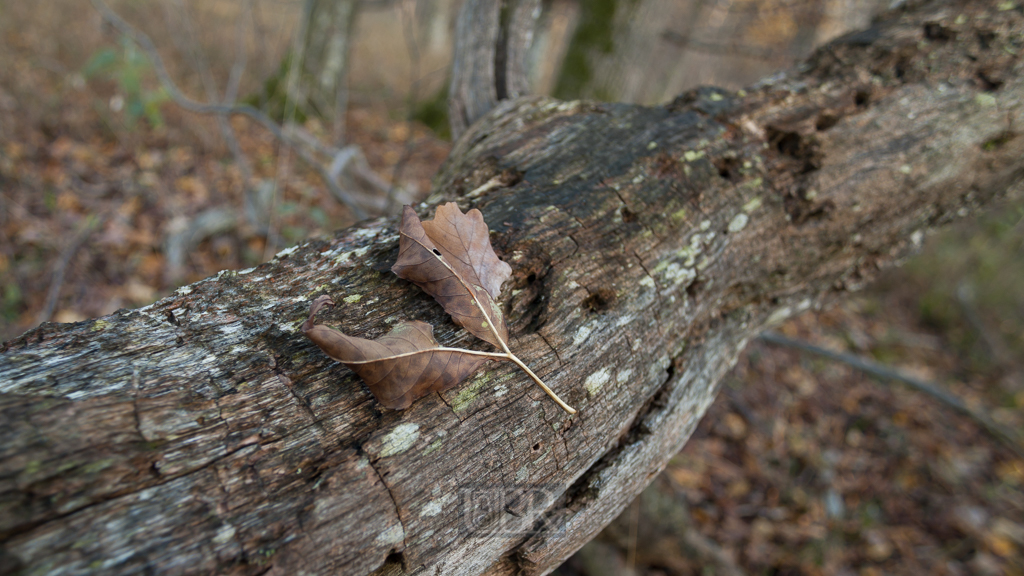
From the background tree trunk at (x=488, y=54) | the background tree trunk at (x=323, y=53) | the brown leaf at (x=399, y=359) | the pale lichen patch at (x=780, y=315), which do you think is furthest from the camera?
the background tree trunk at (x=323, y=53)

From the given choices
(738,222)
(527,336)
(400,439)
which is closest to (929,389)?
(738,222)

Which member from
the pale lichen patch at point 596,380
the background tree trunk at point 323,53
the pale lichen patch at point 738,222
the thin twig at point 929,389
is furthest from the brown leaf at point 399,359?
the background tree trunk at point 323,53

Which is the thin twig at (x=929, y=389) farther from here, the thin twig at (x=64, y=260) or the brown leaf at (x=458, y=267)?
the thin twig at (x=64, y=260)

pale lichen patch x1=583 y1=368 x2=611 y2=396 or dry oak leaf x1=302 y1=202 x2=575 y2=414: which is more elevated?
dry oak leaf x1=302 y1=202 x2=575 y2=414

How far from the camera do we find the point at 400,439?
96 centimetres

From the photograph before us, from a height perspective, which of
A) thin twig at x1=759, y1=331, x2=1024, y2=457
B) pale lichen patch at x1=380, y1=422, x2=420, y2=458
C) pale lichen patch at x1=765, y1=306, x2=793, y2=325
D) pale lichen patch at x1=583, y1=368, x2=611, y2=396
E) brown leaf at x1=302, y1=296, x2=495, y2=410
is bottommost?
thin twig at x1=759, y1=331, x2=1024, y2=457

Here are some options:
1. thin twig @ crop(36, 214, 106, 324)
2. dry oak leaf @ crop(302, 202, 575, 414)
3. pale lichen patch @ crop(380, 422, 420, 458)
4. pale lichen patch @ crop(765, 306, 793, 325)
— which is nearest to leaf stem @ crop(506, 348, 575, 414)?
dry oak leaf @ crop(302, 202, 575, 414)

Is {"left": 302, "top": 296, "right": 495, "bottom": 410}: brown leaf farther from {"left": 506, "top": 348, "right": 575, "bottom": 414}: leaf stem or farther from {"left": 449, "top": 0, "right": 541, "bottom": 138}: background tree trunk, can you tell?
{"left": 449, "top": 0, "right": 541, "bottom": 138}: background tree trunk

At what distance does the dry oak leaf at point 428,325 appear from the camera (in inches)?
35.9

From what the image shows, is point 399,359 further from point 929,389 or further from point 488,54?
point 929,389

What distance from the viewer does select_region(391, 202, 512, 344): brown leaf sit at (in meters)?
1.09

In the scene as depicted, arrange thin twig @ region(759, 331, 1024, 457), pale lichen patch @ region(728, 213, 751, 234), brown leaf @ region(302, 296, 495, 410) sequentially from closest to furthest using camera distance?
brown leaf @ region(302, 296, 495, 410) < pale lichen patch @ region(728, 213, 751, 234) < thin twig @ region(759, 331, 1024, 457)

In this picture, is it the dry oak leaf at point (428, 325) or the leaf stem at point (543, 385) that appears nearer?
the dry oak leaf at point (428, 325)

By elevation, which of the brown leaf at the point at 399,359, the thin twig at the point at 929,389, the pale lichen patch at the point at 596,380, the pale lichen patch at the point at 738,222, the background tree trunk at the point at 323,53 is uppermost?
the background tree trunk at the point at 323,53
